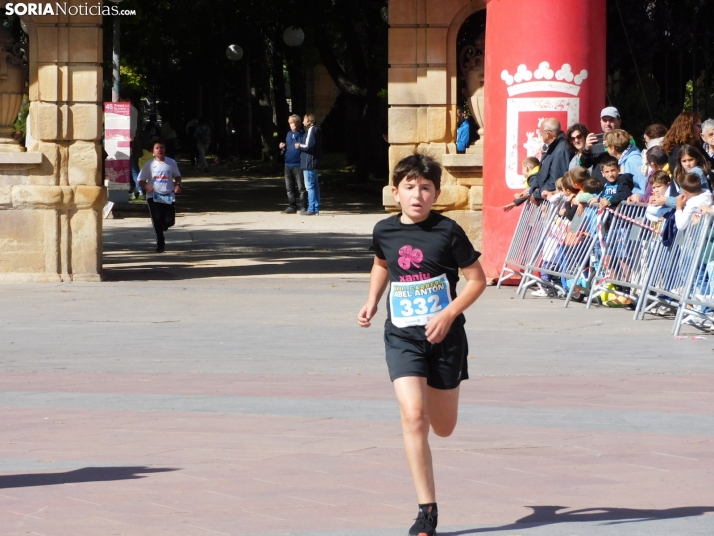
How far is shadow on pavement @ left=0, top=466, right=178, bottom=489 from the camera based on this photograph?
6.01 metres

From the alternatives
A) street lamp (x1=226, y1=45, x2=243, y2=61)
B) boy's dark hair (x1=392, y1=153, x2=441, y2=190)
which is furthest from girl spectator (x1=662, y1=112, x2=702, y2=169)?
street lamp (x1=226, y1=45, x2=243, y2=61)

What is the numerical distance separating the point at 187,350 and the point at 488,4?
620 centimetres

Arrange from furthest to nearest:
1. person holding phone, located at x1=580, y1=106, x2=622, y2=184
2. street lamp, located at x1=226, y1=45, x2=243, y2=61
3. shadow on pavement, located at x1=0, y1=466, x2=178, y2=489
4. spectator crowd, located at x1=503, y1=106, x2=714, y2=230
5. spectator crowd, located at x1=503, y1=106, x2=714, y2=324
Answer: street lamp, located at x1=226, y1=45, x2=243, y2=61, person holding phone, located at x1=580, y1=106, x2=622, y2=184, spectator crowd, located at x1=503, y1=106, x2=714, y2=230, spectator crowd, located at x1=503, y1=106, x2=714, y2=324, shadow on pavement, located at x1=0, y1=466, x2=178, y2=489

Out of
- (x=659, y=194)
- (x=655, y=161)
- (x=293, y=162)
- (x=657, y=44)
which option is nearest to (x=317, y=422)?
(x=659, y=194)

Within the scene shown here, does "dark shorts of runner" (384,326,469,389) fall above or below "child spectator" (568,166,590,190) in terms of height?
below

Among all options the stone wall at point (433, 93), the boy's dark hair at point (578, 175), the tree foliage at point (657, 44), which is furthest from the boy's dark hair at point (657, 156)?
the tree foliage at point (657, 44)

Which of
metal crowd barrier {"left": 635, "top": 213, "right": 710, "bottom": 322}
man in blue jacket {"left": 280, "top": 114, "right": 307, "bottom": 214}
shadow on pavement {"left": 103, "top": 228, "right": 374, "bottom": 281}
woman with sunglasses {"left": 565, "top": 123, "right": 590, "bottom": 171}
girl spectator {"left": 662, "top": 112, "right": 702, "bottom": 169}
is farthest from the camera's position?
man in blue jacket {"left": 280, "top": 114, "right": 307, "bottom": 214}

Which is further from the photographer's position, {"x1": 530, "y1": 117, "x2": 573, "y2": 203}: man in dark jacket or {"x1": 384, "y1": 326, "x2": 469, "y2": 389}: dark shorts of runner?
{"x1": 530, "y1": 117, "x2": 573, "y2": 203}: man in dark jacket

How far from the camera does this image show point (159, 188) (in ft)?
62.3

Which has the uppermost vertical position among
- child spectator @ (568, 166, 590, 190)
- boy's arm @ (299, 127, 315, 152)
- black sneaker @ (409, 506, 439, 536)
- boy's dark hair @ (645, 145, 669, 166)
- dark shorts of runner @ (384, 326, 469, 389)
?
boy's arm @ (299, 127, 315, 152)

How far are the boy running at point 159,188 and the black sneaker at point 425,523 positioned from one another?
14.1 metres

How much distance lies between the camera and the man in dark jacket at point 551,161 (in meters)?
13.7

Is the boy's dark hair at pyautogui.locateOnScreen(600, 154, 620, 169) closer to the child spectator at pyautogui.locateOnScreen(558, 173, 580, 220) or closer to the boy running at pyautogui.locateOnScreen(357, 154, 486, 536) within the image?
the child spectator at pyautogui.locateOnScreen(558, 173, 580, 220)

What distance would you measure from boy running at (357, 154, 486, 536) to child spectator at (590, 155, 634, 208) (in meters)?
7.15
